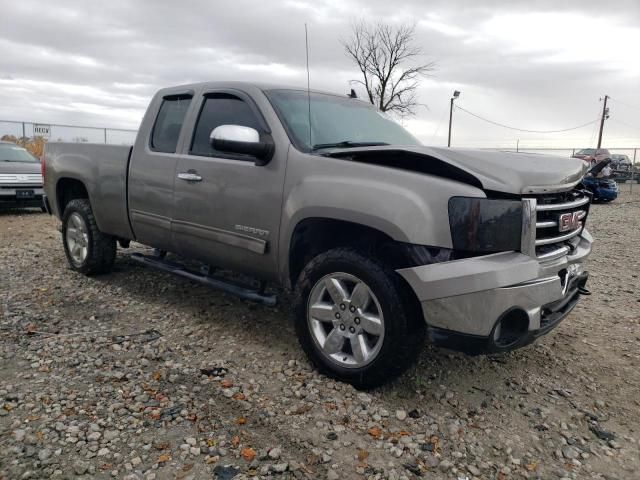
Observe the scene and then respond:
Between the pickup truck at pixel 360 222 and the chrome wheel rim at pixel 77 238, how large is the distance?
121cm

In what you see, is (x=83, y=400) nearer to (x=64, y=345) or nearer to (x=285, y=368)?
(x=64, y=345)

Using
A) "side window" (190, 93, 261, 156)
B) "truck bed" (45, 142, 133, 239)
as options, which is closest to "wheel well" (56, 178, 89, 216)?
"truck bed" (45, 142, 133, 239)

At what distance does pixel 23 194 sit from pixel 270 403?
925 cm

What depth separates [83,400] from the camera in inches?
114

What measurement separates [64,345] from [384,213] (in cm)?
253

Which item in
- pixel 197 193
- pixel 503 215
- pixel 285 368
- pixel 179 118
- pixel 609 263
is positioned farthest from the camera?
pixel 609 263

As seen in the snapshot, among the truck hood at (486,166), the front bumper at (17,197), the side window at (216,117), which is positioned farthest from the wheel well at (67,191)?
the front bumper at (17,197)

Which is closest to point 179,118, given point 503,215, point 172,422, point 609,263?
point 172,422

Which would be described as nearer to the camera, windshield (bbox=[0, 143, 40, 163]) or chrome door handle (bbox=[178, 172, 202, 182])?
chrome door handle (bbox=[178, 172, 202, 182])

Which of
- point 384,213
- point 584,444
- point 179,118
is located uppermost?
point 179,118

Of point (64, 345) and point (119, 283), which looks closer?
point (64, 345)

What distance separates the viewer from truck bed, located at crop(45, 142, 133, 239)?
4707 mm

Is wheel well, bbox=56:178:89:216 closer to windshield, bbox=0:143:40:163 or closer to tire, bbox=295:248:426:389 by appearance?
tire, bbox=295:248:426:389

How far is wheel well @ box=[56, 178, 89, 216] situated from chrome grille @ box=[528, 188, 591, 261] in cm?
461
